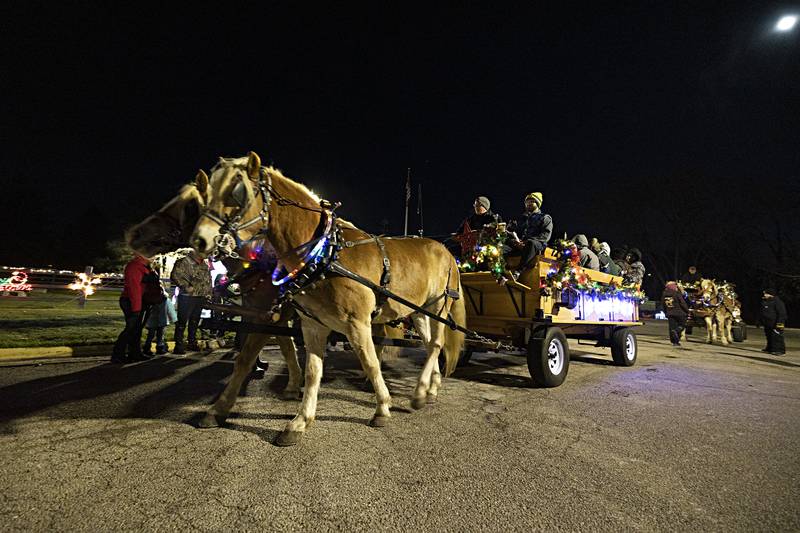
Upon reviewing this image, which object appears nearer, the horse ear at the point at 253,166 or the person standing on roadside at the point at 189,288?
the horse ear at the point at 253,166

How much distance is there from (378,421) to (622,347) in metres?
6.03

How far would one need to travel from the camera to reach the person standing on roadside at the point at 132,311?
6.06 m

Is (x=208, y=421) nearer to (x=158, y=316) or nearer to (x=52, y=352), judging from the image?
(x=158, y=316)

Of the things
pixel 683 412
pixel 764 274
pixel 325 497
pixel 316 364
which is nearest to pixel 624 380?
pixel 683 412

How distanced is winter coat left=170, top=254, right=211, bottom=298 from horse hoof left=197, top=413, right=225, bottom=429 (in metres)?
2.93

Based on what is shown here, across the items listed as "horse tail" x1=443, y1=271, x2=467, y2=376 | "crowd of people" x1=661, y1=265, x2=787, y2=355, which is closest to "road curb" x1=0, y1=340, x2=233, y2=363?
"horse tail" x1=443, y1=271, x2=467, y2=376

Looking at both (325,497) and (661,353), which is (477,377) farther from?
(661,353)

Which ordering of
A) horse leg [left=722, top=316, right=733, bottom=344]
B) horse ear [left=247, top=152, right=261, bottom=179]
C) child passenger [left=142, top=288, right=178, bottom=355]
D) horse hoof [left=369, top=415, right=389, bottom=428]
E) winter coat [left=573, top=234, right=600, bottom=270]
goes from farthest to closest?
horse leg [left=722, top=316, right=733, bottom=344]
child passenger [left=142, top=288, right=178, bottom=355]
winter coat [left=573, top=234, right=600, bottom=270]
horse hoof [left=369, top=415, right=389, bottom=428]
horse ear [left=247, top=152, right=261, bottom=179]

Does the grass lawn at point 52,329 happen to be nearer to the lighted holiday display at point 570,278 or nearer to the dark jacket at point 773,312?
the lighted holiday display at point 570,278

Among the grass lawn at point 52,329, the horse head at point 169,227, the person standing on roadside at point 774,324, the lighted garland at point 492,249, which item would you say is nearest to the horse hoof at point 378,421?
the horse head at point 169,227

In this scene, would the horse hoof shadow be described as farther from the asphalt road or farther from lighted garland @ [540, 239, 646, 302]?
lighted garland @ [540, 239, 646, 302]

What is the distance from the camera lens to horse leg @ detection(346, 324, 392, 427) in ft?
11.2

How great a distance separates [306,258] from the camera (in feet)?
10.4

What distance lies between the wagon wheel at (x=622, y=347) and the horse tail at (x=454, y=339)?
401 cm
